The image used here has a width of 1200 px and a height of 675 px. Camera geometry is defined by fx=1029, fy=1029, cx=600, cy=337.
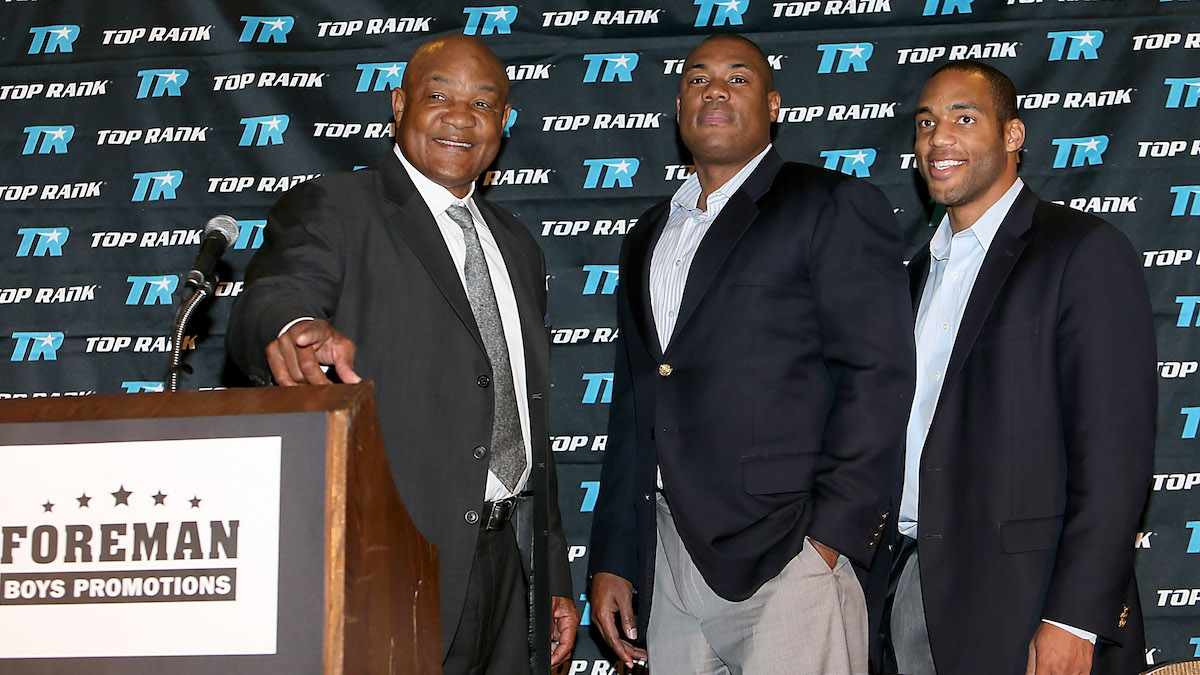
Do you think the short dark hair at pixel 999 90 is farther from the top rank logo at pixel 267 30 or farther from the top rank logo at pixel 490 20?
the top rank logo at pixel 267 30

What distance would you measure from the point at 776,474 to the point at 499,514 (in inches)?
23.1

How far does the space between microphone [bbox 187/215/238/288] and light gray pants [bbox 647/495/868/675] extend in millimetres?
1168

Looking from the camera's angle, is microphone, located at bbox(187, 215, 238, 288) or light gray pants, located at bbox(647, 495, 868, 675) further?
light gray pants, located at bbox(647, 495, 868, 675)

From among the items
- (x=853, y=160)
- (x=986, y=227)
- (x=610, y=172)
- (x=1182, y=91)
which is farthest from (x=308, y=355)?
(x=1182, y=91)

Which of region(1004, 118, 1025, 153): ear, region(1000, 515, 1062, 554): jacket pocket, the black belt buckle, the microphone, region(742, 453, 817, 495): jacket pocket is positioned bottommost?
region(1000, 515, 1062, 554): jacket pocket

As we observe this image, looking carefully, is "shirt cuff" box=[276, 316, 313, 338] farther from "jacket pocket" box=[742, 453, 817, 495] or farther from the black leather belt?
"jacket pocket" box=[742, 453, 817, 495]

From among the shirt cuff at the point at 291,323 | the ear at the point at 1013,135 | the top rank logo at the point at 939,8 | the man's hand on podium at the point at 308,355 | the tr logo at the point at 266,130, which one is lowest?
the man's hand on podium at the point at 308,355

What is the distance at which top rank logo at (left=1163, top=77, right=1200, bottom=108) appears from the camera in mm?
3145

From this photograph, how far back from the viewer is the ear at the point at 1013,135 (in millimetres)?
2434

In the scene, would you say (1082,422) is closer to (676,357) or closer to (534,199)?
(676,357)

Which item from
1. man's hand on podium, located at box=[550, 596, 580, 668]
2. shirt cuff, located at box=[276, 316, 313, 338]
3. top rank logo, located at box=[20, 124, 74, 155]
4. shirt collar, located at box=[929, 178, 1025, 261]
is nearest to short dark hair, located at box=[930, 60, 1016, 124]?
shirt collar, located at box=[929, 178, 1025, 261]

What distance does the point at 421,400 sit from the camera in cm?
204

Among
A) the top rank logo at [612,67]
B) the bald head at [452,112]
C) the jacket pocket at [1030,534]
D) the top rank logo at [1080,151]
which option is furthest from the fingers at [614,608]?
the top rank logo at [1080,151]

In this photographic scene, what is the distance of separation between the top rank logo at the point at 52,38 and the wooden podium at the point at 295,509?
267cm
